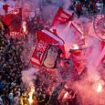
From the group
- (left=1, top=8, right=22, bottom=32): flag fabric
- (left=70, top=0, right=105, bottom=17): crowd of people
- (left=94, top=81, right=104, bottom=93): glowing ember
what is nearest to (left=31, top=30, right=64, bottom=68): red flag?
(left=94, top=81, right=104, bottom=93): glowing ember

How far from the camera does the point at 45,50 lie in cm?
1700

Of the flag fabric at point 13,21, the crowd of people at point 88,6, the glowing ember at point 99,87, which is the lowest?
the glowing ember at point 99,87

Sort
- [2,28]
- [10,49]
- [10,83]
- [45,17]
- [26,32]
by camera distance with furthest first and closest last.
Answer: [45,17]
[26,32]
[2,28]
[10,49]
[10,83]

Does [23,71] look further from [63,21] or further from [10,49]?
[63,21]

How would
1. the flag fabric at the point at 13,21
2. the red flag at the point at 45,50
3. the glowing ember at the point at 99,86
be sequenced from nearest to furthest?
the red flag at the point at 45,50, the glowing ember at the point at 99,86, the flag fabric at the point at 13,21

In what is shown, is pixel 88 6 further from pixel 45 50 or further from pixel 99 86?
pixel 45 50

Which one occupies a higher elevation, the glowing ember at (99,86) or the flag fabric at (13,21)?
the flag fabric at (13,21)

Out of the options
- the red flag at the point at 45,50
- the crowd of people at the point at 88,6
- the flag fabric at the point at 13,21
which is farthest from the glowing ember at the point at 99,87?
the flag fabric at the point at 13,21

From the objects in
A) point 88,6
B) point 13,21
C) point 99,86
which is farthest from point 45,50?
point 88,6

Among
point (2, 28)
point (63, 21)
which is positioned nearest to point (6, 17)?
point (2, 28)

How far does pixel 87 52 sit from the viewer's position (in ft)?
60.9

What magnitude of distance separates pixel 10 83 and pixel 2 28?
3.52 m

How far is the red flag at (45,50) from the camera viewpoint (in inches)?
666

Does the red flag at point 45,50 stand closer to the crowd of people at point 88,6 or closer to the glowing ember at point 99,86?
the glowing ember at point 99,86
